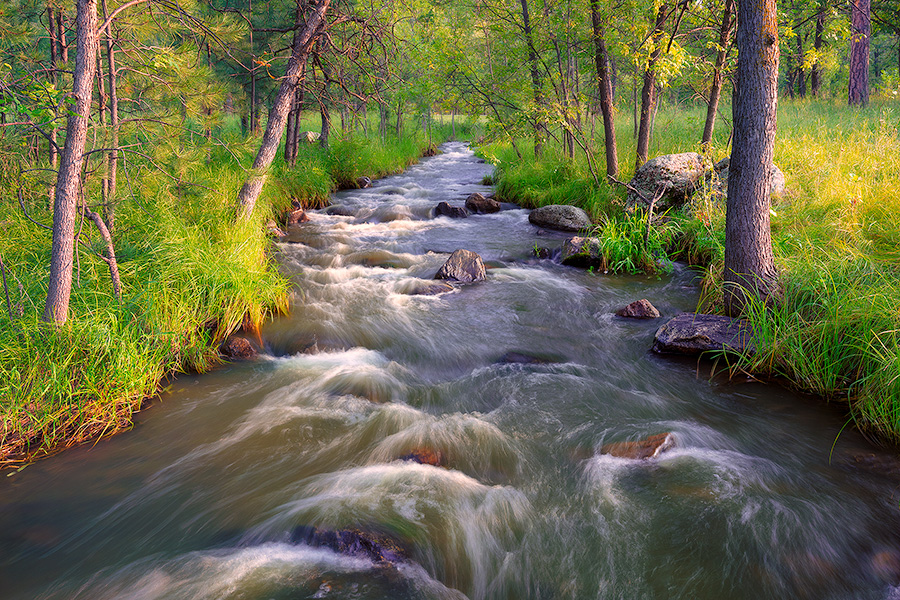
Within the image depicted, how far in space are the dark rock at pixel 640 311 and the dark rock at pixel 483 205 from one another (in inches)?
276

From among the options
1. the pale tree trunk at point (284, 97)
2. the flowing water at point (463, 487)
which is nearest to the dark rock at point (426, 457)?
the flowing water at point (463, 487)

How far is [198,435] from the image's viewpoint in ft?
13.7

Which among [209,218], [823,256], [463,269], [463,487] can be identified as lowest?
[463,487]

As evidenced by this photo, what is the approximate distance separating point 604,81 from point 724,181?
3.46 metres

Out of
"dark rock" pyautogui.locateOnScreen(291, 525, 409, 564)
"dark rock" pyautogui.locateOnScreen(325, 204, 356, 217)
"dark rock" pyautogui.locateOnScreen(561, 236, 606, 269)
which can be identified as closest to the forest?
"dark rock" pyautogui.locateOnScreen(561, 236, 606, 269)

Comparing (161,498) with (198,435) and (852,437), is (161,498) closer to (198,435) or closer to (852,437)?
(198,435)

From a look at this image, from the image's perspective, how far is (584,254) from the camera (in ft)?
28.3

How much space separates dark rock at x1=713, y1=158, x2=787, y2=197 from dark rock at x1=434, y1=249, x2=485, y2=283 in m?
4.03

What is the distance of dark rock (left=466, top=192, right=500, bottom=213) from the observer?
515 inches

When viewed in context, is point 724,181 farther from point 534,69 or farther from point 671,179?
point 534,69

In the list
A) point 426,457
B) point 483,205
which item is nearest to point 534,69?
point 483,205

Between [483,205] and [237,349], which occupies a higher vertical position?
[483,205]

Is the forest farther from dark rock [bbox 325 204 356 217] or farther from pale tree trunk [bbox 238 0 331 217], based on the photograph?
dark rock [bbox 325 204 356 217]

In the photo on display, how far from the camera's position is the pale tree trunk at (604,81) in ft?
31.8
